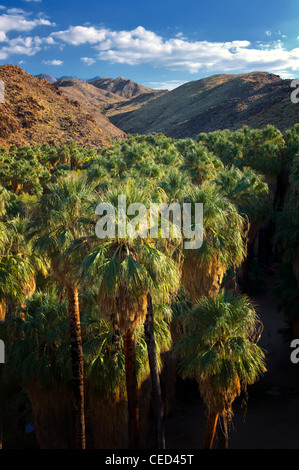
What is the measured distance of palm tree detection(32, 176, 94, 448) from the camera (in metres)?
10.8

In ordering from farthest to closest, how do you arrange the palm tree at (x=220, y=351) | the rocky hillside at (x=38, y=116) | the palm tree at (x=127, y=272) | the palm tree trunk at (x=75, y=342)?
the rocky hillside at (x=38, y=116), the palm tree trunk at (x=75, y=342), the palm tree at (x=220, y=351), the palm tree at (x=127, y=272)

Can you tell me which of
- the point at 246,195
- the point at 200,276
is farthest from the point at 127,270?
the point at 246,195

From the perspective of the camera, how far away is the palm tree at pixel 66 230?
10.8 meters

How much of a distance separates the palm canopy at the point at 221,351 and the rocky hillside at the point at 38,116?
83.9 meters

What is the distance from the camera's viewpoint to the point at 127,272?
858 cm

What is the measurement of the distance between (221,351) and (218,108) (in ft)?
385

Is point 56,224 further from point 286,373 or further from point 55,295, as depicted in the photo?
point 286,373

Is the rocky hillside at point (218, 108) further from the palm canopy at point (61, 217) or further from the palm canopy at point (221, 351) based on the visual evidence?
the palm canopy at point (61, 217)

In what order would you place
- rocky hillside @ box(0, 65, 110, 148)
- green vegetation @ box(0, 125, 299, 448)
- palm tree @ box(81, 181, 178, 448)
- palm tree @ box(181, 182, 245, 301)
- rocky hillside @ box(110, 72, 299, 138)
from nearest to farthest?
palm tree @ box(81, 181, 178, 448)
green vegetation @ box(0, 125, 299, 448)
palm tree @ box(181, 182, 245, 301)
rocky hillside @ box(110, 72, 299, 138)
rocky hillside @ box(0, 65, 110, 148)

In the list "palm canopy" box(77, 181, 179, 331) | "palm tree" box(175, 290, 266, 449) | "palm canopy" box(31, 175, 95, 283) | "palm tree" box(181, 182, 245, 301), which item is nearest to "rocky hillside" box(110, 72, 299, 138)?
"palm tree" box(181, 182, 245, 301)

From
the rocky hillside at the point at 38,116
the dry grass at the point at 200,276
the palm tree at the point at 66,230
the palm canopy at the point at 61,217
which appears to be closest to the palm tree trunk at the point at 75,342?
the palm tree at the point at 66,230

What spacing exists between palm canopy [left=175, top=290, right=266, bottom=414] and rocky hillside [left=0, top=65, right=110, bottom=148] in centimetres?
8389

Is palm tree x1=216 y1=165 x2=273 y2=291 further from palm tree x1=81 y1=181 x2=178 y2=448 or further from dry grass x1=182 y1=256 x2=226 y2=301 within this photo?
palm tree x1=81 y1=181 x2=178 y2=448
